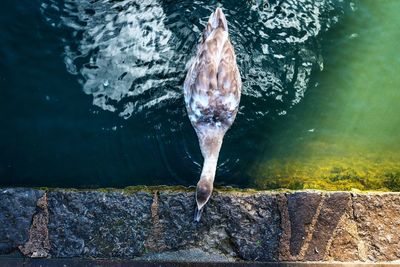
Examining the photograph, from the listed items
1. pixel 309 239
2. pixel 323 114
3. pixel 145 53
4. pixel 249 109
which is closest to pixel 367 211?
pixel 309 239

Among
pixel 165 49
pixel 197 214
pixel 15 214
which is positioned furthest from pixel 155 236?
pixel 165 49

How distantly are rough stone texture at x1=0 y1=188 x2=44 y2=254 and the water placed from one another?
386 mm

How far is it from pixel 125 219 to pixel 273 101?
2.00 metres

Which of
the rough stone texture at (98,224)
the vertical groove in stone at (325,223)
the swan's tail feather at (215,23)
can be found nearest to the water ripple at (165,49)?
the swan's tail feather at (215,23)

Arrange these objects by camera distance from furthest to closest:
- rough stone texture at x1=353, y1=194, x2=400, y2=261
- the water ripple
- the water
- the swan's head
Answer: the water ripple
the water
rough stone texture at x1=353, y1=194, x2=400, y2=261
the swan's head

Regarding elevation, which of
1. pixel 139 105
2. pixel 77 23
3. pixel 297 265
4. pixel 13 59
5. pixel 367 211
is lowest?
pixel 297 265

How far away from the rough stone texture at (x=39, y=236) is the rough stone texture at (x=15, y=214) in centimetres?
4

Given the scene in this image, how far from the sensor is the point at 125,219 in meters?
4.39

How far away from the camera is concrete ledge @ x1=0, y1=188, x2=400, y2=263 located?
14.3 feet

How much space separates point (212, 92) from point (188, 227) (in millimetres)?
1259

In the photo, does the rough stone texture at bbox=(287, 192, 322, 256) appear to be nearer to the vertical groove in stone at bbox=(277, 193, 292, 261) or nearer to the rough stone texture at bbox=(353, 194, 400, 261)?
the vertical groove in stone at bbox=(277, 193, 292, 261)

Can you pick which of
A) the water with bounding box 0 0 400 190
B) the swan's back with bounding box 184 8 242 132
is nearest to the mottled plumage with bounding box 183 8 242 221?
the swan's back with bounding box 184 8 242 132

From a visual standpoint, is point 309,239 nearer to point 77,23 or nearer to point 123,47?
point 123,47

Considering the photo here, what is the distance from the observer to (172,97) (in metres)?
5.03
